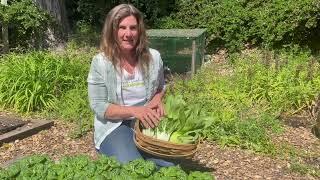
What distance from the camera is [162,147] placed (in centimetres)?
347

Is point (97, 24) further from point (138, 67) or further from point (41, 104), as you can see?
point (138, 67)

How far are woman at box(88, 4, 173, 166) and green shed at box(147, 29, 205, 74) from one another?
4421mm

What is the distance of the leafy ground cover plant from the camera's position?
287cm

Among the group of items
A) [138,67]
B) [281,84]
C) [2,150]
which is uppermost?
[138,67]

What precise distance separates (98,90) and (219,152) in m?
2.12

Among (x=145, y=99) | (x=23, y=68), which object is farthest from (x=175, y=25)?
(x=145, y=99)

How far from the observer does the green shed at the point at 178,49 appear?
27.7ft

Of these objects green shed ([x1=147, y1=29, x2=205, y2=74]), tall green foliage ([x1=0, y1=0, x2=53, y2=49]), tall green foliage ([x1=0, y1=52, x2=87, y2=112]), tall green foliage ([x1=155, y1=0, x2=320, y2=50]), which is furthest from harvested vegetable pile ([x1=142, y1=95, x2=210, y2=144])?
tall green foliage ([x1=0, y1=0, x2=53, y2=49])

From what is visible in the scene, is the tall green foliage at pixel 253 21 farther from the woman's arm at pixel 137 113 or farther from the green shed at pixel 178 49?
the woman's arm at pixel 137 113

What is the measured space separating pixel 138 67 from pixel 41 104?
328 cm

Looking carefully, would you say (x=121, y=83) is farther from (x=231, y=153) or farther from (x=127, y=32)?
A: (x=231, y=153)

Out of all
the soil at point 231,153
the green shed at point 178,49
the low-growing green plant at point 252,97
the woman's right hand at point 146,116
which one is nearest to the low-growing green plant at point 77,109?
the soil at point 231,153

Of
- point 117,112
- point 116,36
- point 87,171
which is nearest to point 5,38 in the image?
point 116,36

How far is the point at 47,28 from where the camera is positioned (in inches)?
410
